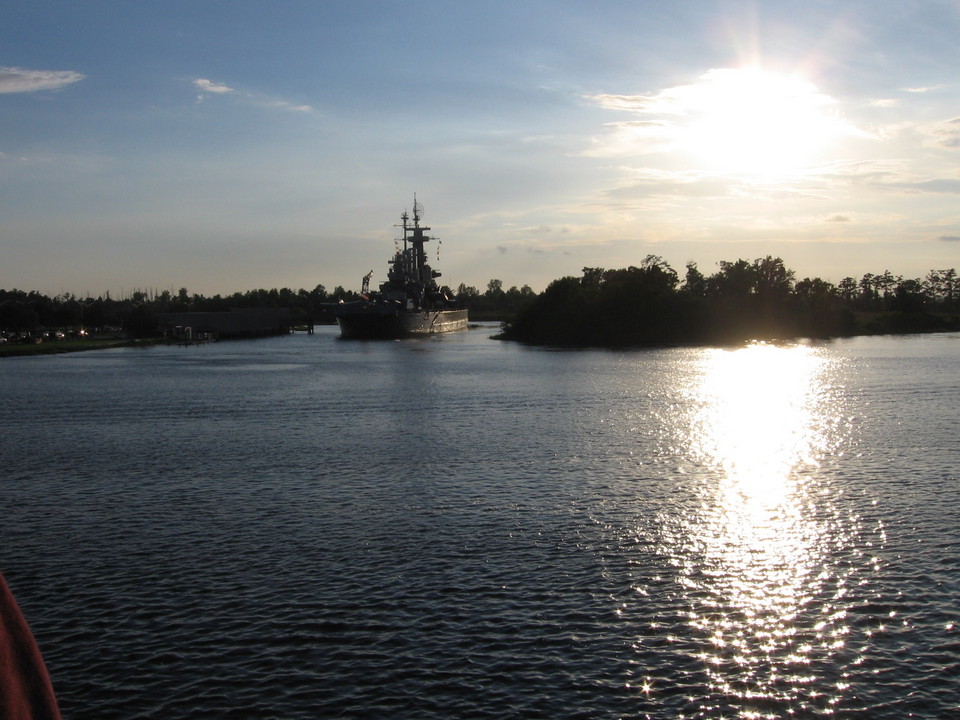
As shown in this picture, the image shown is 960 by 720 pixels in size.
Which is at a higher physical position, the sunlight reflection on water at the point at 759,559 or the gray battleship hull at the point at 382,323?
the gray battleship hull at the point at 382,323

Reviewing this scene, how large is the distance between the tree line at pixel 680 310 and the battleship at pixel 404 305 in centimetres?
1778

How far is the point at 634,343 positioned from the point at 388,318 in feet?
143

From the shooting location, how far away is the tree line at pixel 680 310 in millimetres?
129875

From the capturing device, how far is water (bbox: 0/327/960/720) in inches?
543

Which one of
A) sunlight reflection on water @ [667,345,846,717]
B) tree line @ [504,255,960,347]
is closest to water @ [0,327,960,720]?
sunlight reflection on water @ [667,345,846,717]

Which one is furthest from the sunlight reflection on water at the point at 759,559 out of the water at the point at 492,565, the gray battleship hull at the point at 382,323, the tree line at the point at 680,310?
the gray battleship hull at the point at 382,323

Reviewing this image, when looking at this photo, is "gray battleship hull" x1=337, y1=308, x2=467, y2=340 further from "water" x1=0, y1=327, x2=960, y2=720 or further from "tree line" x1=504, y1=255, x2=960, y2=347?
"water" x1=0, y1=327, x2=960, y2=720

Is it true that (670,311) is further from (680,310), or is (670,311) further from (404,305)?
(404,305)

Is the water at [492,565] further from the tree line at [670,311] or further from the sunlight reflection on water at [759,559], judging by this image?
the tree line at [670,311]

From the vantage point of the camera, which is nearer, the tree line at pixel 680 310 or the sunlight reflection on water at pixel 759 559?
the sunlight reflection on water at pixel 759 559

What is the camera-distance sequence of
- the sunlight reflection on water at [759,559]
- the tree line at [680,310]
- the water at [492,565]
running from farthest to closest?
the tree line at [680,310], the sunlight reflection on water at [759,559], the water at [492,565]

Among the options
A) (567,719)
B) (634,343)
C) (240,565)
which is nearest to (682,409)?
(240,565)

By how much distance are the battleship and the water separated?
4116 inches

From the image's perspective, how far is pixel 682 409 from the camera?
48.3 meters
